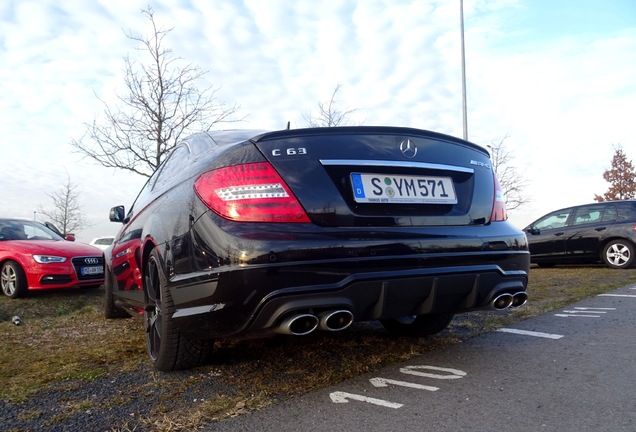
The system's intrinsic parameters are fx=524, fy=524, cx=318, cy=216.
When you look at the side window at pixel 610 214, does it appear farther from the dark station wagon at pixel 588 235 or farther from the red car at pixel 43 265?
the red car at pixel 43 265

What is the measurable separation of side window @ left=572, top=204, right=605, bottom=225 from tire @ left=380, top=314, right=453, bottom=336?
8.90m

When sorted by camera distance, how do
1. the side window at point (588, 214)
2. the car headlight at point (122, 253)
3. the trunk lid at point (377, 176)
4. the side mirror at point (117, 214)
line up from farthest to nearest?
1. the side window at point (588, 214)
2. the side mirror at point (117, 214)
3. the car headlight at point (122, 253)
4. the trunk lid at point (377, 176)

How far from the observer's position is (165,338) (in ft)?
9.56

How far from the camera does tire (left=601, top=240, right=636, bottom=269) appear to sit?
10.6 meters

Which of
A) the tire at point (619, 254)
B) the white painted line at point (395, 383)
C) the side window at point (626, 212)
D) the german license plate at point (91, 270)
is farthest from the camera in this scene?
the side window at point (626, 212)

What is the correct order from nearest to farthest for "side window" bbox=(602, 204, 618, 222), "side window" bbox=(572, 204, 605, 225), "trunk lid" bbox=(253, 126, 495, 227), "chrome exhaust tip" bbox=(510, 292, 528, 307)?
"trunk lid" bbox=(253, 126, 495, 227), "chrome exhaust tip" bbox=(510, 292, 528, 307), "side window" bbox=(602, 204, 618, 222), "side window" bbox=(572, 204, 605, 225)

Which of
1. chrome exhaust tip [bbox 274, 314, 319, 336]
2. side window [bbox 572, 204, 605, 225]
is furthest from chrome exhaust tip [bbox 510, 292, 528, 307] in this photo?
side window [bbox 572, 204, 605, 225]

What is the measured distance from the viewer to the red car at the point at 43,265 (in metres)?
7.52

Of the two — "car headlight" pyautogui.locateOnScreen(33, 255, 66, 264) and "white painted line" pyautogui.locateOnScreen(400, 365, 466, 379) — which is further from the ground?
"car headlight" pyautogui.locateOnScreen(33, 255, 66, 264)

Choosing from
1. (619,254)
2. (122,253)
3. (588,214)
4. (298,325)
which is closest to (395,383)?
(298,325)

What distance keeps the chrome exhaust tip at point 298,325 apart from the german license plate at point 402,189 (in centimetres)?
64

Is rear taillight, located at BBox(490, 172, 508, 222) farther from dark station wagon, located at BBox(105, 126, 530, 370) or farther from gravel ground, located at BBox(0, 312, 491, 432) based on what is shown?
gravel ground, located at BBox(0, 312, 491, 432)

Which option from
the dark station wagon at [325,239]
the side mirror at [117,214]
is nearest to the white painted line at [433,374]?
the dark station wagon at [325,239]

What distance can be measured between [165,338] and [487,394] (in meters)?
1.74
